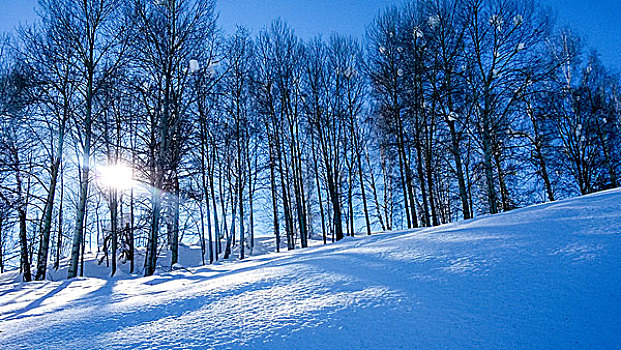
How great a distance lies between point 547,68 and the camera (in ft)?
25.6

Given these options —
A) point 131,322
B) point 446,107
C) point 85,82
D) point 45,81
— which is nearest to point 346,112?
point 446,107

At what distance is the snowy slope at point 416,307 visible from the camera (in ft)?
4.12

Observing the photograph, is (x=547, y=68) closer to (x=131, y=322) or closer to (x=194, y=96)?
(x=194, y=96)

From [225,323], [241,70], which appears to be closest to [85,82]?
[241,70]

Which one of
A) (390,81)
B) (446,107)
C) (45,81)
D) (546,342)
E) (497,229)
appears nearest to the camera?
(546,342)

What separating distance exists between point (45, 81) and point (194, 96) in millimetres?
3650

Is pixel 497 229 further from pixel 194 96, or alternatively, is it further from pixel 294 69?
pixel 294 69

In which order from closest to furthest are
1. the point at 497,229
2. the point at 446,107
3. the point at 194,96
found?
the point at 497,229
the point at 194,96
the point at 446,107

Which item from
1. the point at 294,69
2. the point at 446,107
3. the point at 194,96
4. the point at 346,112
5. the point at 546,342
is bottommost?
the point at 546,342

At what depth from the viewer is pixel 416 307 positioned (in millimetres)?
1526

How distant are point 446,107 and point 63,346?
1005cm

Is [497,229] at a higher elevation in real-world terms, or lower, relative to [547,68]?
lower

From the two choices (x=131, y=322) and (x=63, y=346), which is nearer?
(x=63, y=346)

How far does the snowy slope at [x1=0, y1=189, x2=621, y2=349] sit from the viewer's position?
126 centimetres
